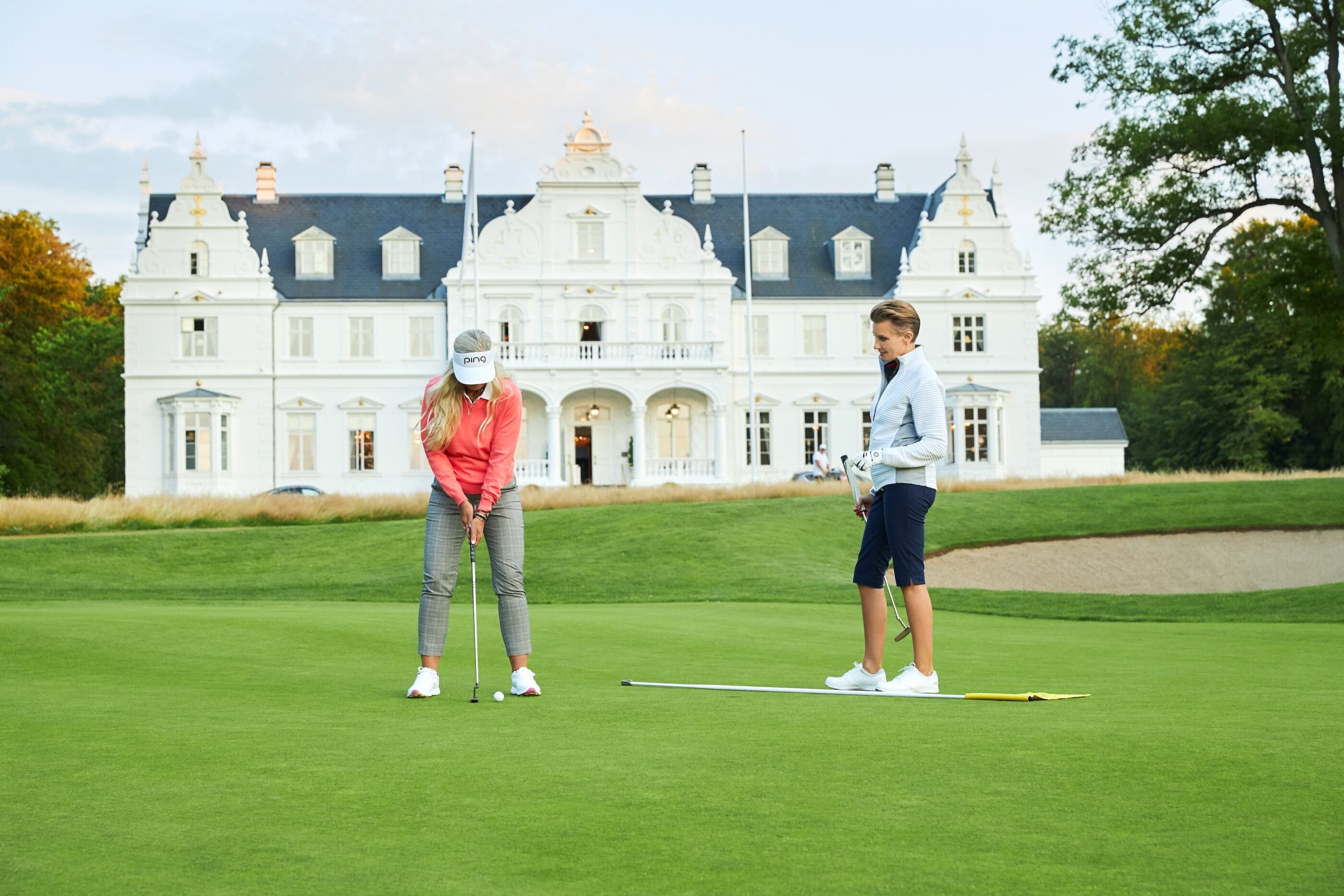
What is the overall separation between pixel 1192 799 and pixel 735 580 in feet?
46.8

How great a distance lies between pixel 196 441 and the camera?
4447cm

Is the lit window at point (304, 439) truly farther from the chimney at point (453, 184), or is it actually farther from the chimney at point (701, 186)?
the chimney at point (701, 186)

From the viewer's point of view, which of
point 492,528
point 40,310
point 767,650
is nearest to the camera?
point 492,528

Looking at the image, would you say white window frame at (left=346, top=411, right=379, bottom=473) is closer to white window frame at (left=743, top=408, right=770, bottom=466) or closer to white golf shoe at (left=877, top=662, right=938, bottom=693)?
white window frame at (left=743, top=408, right=770, bottom=466)

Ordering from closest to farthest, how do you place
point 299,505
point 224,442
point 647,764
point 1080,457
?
point 647,764 → point 299,505 → point 224,442 → point 1080,457

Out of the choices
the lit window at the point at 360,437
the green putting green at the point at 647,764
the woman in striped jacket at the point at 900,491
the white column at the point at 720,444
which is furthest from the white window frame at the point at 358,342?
the woman in striped jacket at the point at 900,491

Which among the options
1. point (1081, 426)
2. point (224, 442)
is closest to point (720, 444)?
point (224, 442)

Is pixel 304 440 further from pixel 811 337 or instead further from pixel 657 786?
pixel 657 786

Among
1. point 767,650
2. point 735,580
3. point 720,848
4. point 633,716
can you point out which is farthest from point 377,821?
point 735,580

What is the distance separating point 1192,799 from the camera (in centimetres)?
374

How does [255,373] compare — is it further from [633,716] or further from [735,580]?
[633,716]

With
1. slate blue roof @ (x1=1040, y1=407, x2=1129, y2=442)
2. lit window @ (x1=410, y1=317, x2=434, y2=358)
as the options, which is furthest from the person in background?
lit window @ (x1=410, y1=317, x2=434, y2=358)

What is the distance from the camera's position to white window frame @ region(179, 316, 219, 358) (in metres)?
45.2

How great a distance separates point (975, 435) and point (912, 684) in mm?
41114
